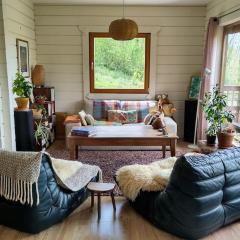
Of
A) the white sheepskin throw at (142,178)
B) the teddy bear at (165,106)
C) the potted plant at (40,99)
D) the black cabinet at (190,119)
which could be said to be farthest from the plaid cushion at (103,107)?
the white sheepskin throw at (142,178)

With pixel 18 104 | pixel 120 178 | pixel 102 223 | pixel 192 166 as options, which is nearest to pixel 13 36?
pixel 18 104

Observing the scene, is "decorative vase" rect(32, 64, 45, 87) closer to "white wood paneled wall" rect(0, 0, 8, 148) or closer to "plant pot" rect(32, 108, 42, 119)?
"plant pot" rect(32, 108, 42, 119)

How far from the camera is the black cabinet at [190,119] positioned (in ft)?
16.6

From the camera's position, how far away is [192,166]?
81.6 inches

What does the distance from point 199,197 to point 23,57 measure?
12.2 feet

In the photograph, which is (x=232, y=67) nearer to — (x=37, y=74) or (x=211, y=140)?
(x=211, y=140)

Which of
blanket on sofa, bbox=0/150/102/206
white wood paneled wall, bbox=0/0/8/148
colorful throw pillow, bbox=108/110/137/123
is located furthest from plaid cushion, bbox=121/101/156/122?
blanket on sofa, bbox=0/150/102/206

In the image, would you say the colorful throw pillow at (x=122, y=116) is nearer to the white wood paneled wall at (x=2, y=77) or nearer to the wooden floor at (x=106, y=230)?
the white wood paneled wall at (x=2, y=77)

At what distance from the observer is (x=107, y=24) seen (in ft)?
17.0

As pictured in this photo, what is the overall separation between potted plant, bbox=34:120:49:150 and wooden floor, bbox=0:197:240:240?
1980mm

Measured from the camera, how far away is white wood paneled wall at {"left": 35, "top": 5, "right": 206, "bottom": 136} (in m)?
5.14

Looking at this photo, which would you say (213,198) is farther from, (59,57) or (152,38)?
(59,57)

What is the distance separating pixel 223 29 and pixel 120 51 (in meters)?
1.89

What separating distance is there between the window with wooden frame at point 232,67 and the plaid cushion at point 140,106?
1.31 m
